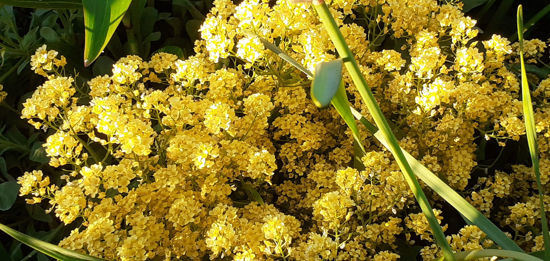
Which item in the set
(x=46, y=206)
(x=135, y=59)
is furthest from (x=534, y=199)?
(x=46, y=206)

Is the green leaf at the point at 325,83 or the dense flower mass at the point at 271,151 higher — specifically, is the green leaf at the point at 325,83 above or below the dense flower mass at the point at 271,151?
above

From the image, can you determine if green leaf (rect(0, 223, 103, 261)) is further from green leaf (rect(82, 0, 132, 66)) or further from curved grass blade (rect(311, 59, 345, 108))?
curved grass blade (rect(311, 59, 345, 108))

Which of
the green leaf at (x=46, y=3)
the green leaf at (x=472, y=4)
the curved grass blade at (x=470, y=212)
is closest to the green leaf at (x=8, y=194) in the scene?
the green leaf at (x=46, y=3)

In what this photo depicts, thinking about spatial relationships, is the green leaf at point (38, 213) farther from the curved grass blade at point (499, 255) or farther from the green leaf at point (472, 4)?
the green leaf at point (472, 4)

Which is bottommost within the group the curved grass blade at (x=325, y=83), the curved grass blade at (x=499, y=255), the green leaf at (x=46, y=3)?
→ the curved grass blade at (x=499, y=255)

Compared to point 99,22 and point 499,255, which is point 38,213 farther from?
point 499,255

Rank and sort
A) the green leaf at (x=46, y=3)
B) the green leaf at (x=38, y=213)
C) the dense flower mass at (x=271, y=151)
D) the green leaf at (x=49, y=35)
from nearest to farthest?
the dense flower mass at (x=271, y=151) < the green leaf at (x=46, y=3) < the green leaf at (x=38, y=213) < the green leaf at (x=49, y=35)
